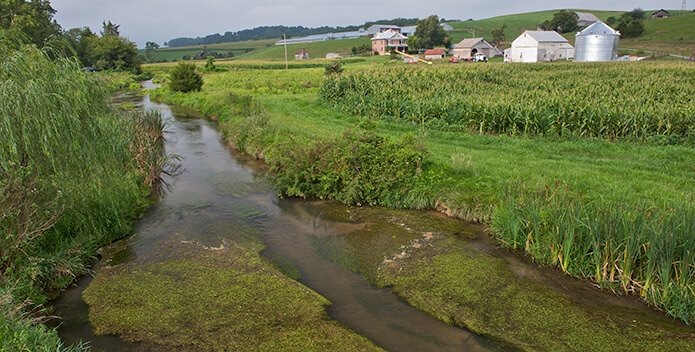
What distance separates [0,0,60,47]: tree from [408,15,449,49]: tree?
200 ft

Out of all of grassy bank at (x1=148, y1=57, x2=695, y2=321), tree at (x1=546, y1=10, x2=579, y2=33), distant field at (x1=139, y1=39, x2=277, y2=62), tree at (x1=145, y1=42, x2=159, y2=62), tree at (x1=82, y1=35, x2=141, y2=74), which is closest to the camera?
grassy bank at (x1=148, y1=57, x2=695, y2=321)

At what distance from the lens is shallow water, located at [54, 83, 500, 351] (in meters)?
5.61

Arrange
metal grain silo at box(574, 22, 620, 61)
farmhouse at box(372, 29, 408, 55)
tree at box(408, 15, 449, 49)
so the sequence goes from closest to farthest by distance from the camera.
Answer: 1. metal grain silo at box(574, 22, 620, 61)
2. tree at box(408, 15, 449, 49)
3. farmhouse at box(372, 29, 408, 55)

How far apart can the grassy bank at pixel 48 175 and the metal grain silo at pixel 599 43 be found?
59.1 metres

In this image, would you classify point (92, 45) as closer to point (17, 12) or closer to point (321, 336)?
point (17, 12)

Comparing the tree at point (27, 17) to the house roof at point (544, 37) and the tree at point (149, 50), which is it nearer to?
the tree at point (149, 50)

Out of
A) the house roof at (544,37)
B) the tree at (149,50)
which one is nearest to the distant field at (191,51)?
the tree at (149,50)

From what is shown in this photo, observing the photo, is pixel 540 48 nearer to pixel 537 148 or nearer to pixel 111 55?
pixel 537 148

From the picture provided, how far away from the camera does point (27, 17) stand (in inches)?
2018

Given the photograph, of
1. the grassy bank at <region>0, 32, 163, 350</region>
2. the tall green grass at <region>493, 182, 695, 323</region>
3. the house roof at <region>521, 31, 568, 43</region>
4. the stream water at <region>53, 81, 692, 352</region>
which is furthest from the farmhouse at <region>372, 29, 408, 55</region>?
the tall green grass at <region>493, 182, 695, 323</region>

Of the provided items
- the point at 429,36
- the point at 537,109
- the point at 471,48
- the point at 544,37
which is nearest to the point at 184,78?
the point at 537,109

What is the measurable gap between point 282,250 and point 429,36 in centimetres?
8246

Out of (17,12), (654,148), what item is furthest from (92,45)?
(654,148)

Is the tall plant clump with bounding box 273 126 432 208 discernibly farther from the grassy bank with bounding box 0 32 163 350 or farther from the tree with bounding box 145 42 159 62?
the tree with bounding box 145 42 159 62
